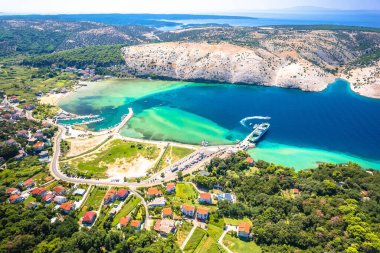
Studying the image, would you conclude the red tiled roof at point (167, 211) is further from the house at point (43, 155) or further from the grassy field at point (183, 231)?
the house at point (43, 155)

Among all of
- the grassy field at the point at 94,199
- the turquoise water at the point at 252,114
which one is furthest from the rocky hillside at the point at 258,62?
the grassy field at the point at 94,199

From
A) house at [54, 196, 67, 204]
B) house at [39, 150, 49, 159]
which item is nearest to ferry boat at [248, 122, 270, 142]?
house at [54, 196, 67, 204]

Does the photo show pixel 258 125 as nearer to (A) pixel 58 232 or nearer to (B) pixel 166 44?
(A) pixel 58 232

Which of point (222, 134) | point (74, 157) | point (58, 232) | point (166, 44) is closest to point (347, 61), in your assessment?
point (166, 44)

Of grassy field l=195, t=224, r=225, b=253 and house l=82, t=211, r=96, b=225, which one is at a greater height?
house l=82, t=211, r=96, b=225

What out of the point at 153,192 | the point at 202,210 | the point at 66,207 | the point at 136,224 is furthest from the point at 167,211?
→ the point at 66,207

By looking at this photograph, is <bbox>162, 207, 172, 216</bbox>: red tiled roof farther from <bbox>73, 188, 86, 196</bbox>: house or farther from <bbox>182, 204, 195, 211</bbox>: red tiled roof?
<bbox>73, 188, 86, 196</bbox>: house
